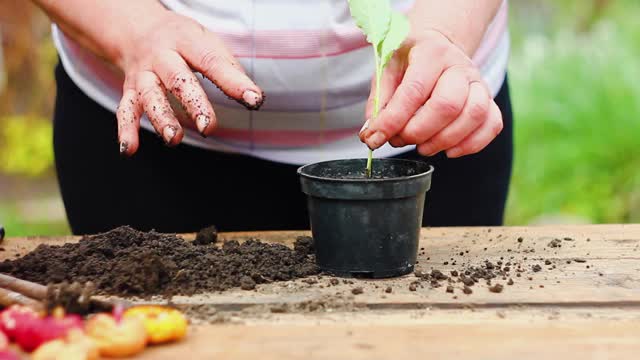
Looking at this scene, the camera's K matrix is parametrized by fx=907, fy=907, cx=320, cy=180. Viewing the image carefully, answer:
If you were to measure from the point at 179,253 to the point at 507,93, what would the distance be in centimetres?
93

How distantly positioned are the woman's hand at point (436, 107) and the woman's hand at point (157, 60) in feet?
0.71

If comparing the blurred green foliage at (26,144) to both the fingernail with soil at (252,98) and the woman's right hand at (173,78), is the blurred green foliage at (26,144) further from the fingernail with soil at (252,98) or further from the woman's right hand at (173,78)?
the fingernail with soil at (252,98)

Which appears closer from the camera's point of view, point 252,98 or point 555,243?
point 252,98

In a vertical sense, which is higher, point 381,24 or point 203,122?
point 381,24

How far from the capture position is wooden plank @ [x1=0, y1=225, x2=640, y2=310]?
4.31 ft

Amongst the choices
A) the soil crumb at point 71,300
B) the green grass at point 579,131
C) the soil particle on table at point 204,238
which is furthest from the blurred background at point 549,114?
the soil crumb at point 71,300

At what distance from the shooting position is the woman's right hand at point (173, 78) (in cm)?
147

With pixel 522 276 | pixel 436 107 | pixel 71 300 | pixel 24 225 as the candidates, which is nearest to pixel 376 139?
pixel 436 107

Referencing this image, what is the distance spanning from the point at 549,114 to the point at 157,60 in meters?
2.53

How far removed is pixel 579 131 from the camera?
3.64m

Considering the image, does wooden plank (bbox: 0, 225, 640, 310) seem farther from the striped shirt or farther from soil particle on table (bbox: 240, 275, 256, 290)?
the striped shirt

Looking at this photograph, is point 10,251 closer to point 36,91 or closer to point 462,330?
point 462,330

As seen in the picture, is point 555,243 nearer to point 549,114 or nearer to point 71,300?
point 71,300

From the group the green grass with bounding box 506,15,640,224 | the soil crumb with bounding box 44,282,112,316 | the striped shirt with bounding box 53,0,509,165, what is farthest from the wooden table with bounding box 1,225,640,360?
the green grass with bounding box 506,15,640,224
